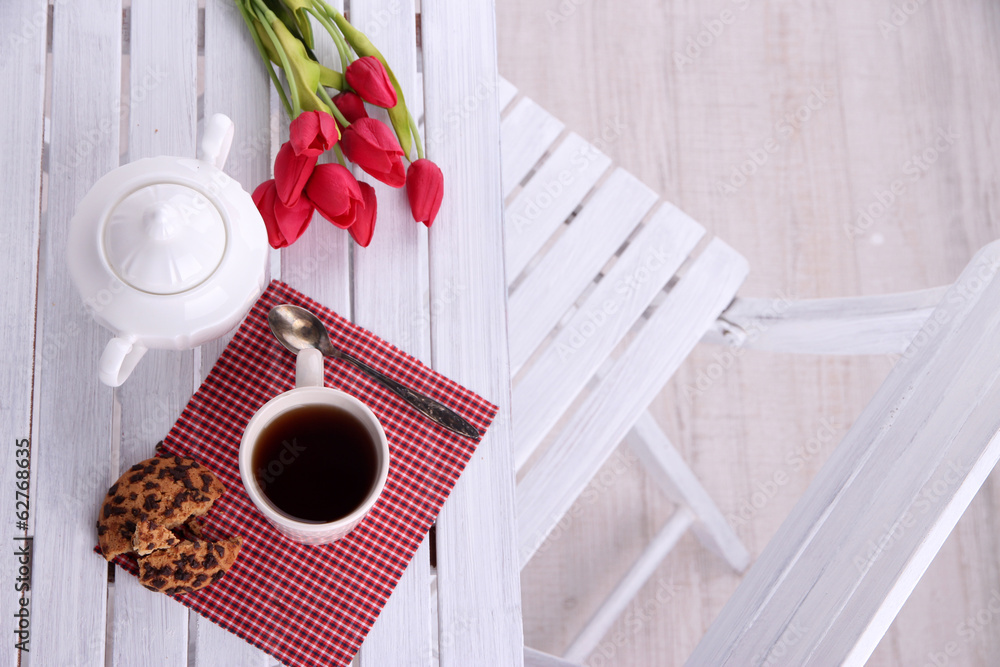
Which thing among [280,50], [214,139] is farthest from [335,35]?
[214,139]

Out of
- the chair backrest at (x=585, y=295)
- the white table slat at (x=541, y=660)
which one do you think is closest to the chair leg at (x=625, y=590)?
the white table slat at (x=541, y=660)

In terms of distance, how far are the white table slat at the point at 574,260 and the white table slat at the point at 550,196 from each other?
17 millimetres

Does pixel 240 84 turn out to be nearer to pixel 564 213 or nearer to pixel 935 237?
pixel 564 213

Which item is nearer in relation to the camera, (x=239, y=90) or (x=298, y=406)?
(x=298, y=406)

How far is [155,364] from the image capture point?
2.16 feet

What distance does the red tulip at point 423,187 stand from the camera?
0.68 meters

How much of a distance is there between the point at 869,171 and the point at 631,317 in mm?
947

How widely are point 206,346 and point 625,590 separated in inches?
33.0

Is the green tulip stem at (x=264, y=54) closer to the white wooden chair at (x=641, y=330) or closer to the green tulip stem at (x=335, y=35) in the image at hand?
the green tulip stem at (x=335, y=35)

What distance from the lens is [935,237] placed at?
5.19 ft

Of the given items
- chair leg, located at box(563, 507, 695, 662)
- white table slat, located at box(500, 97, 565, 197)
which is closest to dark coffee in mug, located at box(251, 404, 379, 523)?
white table slat, located at box(500, 97, 565, 197)

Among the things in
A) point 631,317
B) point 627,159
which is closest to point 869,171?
point 627,159

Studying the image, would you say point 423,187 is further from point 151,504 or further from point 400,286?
point 151,504

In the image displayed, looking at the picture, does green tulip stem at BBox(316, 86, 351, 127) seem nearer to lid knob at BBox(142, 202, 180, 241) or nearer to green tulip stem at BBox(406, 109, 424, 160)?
green tulip stem at BBox(406, 109, 424, 160)
